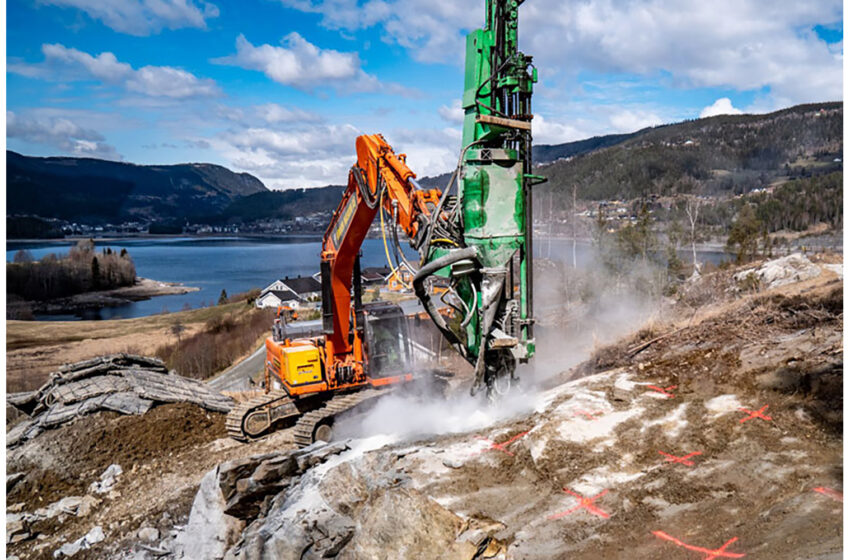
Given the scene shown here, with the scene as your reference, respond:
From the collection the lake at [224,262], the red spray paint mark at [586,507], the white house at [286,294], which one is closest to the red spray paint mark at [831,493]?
the red spray paint mark at [586,507]

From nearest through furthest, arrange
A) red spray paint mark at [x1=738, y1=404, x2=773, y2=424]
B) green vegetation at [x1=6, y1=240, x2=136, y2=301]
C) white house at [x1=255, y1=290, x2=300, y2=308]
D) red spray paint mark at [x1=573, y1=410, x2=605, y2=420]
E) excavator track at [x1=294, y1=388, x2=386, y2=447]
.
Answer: red spray paint mark at [x1=738, y1=404, x2=773, y2=424]
red spray paint mark at [x1=573, y1=410, x2=605, y2=420]
excavator track at [x1=294, y1=388, x2=386, y2=447]
white house at [x1=255, y1=290, x2=300, y2=308]
green vegetation at [x1=6, y1=240, x2=136, y2=301]

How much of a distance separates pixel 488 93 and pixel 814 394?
6193 millimetres

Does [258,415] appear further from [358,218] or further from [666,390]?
[666,390]

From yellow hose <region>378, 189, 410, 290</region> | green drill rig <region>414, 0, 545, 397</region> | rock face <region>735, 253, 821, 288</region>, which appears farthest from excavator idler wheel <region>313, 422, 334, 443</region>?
rock face <region>735, 253, 821, 288</region>

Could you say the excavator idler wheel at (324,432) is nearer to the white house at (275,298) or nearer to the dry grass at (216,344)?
the dry grass at (216,344)

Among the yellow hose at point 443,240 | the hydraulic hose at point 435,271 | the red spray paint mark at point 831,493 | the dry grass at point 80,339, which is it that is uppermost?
the yellow hose at point 443,240

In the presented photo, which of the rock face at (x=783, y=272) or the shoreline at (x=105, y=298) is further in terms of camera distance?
the shoreline at (x=105, y=298)

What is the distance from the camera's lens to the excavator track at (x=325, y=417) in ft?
40.9

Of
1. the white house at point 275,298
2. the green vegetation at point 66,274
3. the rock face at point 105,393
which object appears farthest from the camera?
the green vegetation at point 66,274

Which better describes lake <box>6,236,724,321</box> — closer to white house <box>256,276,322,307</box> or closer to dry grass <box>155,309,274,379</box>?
white house <box>256,276,322,307</box>

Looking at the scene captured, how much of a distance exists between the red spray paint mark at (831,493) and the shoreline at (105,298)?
320ft

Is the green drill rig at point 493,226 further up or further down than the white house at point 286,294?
further up

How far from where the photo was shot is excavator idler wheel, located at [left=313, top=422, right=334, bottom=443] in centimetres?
1259

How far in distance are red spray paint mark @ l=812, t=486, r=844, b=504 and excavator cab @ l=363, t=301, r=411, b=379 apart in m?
9.14
